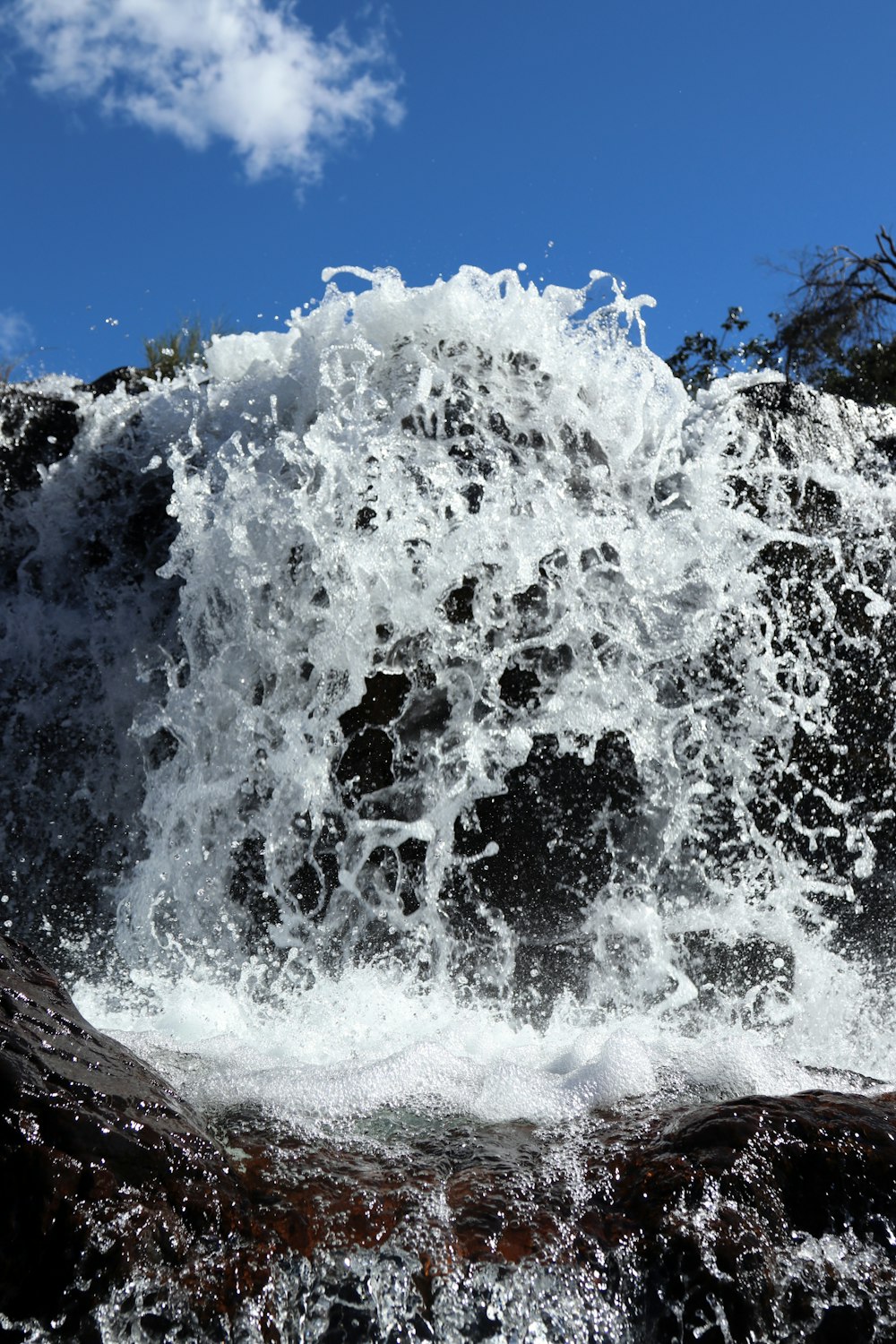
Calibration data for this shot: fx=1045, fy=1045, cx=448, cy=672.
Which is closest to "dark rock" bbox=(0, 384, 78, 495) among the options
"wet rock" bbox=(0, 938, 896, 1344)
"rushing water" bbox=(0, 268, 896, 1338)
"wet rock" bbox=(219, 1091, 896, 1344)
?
"rushing water" bbox=(0, 268, 896, 1338)

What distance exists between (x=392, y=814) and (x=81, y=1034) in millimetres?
2066

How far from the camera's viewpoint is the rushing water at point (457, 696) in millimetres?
3766

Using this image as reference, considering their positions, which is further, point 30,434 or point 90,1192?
point 30,434

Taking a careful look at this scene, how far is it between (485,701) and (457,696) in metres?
0.11

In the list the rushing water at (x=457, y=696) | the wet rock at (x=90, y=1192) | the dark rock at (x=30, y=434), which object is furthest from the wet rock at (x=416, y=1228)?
the dark rock at (x=30, y=434)

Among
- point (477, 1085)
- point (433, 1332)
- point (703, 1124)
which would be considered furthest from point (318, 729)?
point (433, 1332)

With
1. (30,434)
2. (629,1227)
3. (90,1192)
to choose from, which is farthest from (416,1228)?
(30,434)

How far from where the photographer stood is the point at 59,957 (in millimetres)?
3824

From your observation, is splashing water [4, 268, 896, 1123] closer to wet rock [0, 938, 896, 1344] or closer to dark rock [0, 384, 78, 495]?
dark rock [0, 384, 78, 495]

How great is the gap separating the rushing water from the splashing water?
0.01m

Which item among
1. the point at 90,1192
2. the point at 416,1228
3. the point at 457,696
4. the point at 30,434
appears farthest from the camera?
the point at 30,434

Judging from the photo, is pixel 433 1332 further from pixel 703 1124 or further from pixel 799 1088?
pixel 799 1088

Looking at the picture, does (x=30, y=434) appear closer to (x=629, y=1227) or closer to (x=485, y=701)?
(x=485, y=701)

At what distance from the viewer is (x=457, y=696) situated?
3865mm
